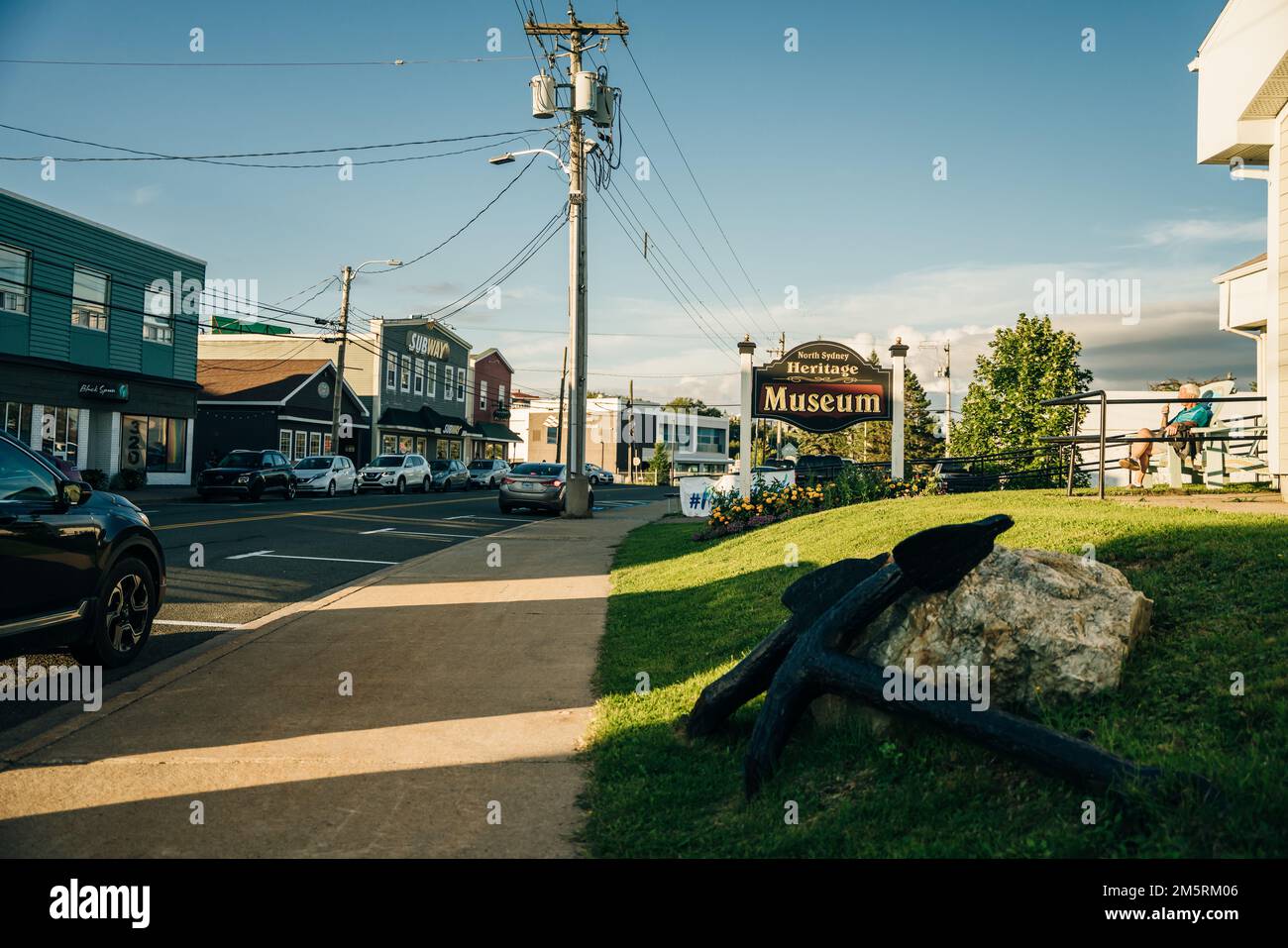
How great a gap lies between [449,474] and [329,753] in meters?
40.7

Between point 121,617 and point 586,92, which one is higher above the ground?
point 586,92

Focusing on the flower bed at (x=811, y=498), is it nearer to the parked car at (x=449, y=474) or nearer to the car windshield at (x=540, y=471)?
the car windshield at (x=540, y=471)

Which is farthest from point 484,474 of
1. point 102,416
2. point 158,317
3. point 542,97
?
point 542,97

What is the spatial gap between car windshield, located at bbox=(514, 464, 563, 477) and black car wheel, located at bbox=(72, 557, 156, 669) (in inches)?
787

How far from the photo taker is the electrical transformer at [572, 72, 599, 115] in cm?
2433

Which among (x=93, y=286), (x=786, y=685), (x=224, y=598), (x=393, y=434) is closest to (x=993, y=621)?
(x=786, y=685)

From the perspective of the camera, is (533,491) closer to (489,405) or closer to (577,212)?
(577,212)

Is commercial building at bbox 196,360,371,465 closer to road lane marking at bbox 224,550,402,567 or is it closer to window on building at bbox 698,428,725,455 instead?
road lane marking at bbox 224,550,402,567

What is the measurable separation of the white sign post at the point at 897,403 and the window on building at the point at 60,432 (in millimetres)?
25277

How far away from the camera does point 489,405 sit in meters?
74.0

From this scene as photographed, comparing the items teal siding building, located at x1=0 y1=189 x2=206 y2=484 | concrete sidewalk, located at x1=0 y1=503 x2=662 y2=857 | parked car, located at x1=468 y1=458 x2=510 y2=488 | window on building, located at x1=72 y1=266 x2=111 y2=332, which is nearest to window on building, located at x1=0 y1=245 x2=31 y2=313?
teal siding building, located at x1=0 y1=189 x2=206 y2=484

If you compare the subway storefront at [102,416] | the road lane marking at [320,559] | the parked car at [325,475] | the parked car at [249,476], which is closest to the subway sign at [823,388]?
the road lane marking at [320,559]

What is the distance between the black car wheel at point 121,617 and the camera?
648 cm
